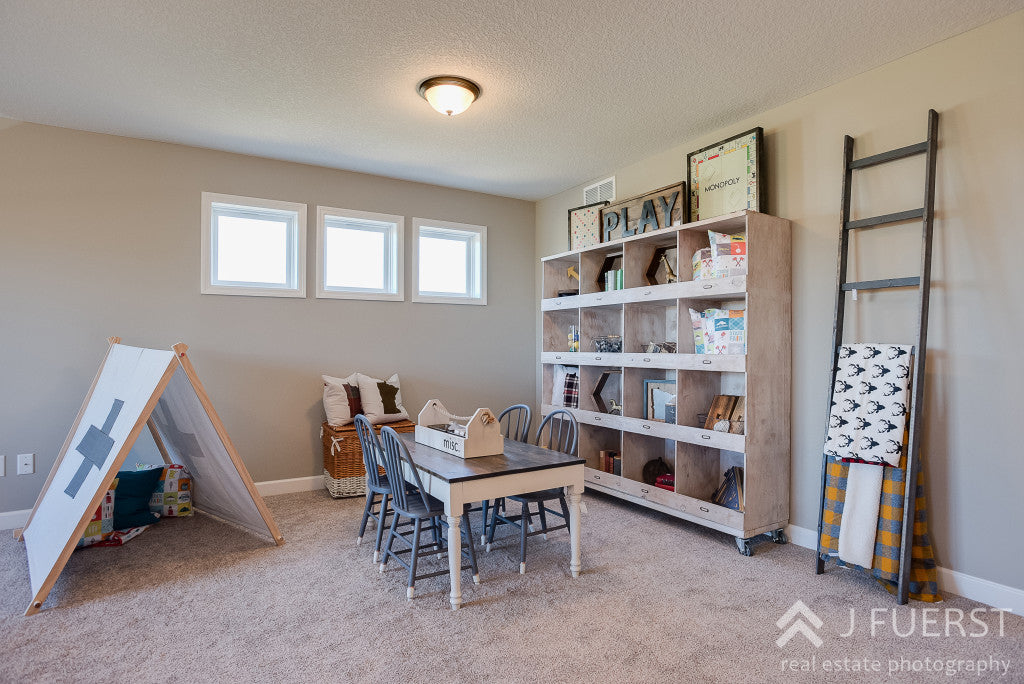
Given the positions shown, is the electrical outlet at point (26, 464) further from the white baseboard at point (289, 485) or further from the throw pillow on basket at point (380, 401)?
the throw pillow on basket at point (380, 401)

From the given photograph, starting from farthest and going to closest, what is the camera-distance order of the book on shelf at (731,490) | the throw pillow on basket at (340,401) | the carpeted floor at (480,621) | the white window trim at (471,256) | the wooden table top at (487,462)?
the white window trim at (471,256), the throw pillow on basket at (340,401), the book on shelf at (731,490), the wooden table top at (487,462), the carpeted floor at (480,621)

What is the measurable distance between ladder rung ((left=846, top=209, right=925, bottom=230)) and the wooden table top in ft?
6.39

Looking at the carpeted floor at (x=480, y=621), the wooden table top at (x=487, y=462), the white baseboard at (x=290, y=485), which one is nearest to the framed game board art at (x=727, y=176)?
the wooden table top at (x=487, y=462)

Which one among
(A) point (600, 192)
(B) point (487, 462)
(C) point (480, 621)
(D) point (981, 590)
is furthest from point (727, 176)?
(C) point (480, 621)

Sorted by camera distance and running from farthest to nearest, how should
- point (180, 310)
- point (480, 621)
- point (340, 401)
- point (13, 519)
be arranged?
1. point (340, 401)
2. point (180, 310)
3. point (13, 519)
4. point (480, 621)

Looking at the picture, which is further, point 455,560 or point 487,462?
point 487,462

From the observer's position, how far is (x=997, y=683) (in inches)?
77.9

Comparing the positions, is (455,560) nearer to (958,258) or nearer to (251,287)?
(958,258)

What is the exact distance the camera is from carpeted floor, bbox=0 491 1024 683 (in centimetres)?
207

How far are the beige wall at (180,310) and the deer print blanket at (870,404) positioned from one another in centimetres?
330

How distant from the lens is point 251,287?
4.48 metres

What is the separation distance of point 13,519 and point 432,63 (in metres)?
4.07

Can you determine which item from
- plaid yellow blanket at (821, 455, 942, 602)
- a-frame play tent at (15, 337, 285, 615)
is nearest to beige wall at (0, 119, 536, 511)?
a-frame play tent at (15, 337, 285, 615)

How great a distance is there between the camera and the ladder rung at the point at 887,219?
107 inches
